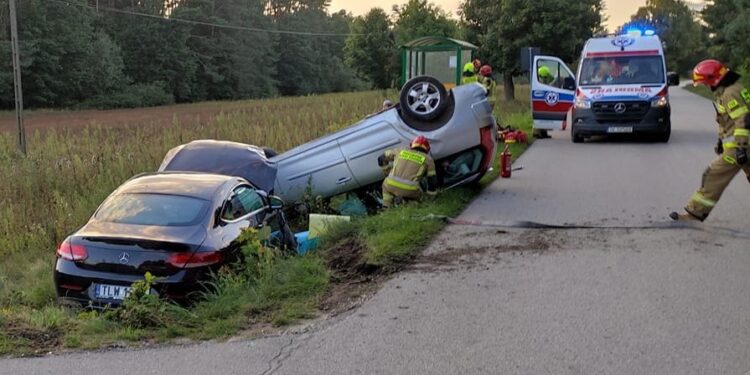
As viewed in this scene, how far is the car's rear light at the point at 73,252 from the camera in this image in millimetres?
6453

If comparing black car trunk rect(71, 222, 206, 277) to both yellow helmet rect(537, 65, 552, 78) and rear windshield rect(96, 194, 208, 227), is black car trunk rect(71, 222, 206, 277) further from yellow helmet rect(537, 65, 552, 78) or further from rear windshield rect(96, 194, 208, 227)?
yellow helmet rect(537, 65, 552, 78)

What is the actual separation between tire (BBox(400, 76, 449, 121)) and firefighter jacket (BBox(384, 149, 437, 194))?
946mm

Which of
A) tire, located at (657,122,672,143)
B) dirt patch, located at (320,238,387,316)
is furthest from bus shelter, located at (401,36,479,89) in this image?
dirt patch, located at (320,238,387,316)

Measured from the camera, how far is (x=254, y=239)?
7094 millimetres

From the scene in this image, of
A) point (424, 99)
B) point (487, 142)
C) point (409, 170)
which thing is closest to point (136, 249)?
point (409, 170)

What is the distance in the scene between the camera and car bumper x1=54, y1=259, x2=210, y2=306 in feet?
20.7

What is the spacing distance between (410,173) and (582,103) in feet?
31.4

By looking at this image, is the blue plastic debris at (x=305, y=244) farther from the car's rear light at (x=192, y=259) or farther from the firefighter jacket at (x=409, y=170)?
the car's rear light at (x=192, y=259)

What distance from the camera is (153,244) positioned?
6371 mm

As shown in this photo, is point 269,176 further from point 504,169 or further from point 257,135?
point 257,135

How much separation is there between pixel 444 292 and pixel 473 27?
1215 inches

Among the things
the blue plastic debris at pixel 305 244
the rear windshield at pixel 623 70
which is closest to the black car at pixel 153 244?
the blue plastic debris at pixel 305 244

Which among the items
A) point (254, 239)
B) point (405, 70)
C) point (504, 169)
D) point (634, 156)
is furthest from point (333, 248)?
point (405, 70)

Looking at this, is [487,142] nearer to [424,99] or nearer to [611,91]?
[424,99]
